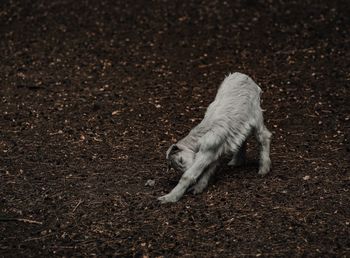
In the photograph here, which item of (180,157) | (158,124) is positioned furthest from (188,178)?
(158,124)

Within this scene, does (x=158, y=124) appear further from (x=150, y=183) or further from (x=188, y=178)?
(x=188, y=178)

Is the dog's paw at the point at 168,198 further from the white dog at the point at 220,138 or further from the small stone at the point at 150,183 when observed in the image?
the small stone at the point at 150,183

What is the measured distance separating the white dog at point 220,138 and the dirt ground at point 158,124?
22 centimetres

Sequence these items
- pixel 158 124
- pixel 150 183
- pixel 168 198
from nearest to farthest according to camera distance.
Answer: pixel 168 198, pixel 150 183, pixel 158 124

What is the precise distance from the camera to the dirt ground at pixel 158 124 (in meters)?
6.01

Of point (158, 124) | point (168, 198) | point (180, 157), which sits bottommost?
point (158, 124)

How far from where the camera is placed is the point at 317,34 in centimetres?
1279

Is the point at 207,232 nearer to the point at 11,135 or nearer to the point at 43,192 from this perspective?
the point at 43,192

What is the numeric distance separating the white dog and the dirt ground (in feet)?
0.72

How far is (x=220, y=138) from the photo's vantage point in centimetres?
679

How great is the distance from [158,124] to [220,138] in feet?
8.21

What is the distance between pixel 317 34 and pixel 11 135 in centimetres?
695

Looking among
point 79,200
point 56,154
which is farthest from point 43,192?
point 56,154

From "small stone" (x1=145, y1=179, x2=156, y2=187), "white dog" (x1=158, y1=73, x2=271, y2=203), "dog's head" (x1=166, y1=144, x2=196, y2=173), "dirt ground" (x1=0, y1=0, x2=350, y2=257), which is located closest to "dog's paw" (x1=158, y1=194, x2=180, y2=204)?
"white dog" (x1=158, y1=73, x2=271, y2=203)
